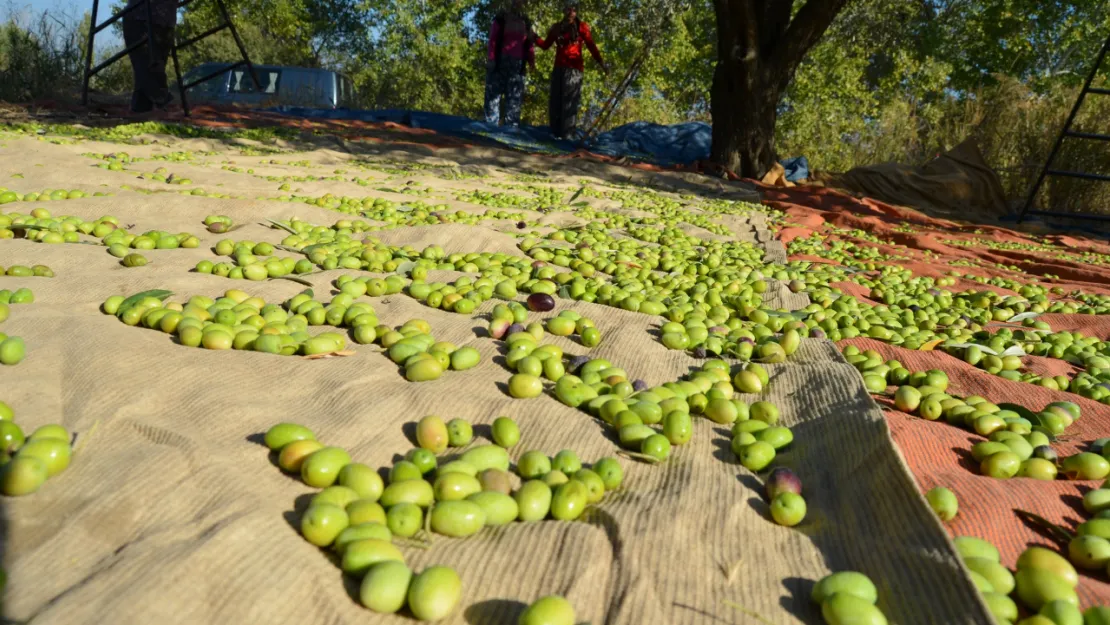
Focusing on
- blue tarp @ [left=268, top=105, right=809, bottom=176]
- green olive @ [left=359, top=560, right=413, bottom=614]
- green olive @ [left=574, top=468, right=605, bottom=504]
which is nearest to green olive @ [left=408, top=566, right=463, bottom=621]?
green olive @ [left=359, top=560, right=413, bottom=614]

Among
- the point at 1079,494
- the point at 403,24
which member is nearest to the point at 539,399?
the point at 1079,494

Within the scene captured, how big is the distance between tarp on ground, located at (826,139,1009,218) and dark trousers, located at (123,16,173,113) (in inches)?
456

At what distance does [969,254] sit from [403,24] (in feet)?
94.4

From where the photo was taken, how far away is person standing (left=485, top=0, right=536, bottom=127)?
13.9 m

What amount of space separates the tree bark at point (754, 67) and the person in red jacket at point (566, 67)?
328 centimetres

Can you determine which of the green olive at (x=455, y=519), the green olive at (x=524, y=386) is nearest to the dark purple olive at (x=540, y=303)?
the green olive at (x=524, y=386)

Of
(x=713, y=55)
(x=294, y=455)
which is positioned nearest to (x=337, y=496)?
(x=294, y=455)

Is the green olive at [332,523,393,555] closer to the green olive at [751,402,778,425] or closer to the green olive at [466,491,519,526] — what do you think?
the green olive at [466,491,519,526]

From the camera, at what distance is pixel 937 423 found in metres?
2.36

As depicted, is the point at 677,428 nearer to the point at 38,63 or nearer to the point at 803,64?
the point at 38,63

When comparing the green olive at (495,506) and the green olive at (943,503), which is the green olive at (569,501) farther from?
the green olive at (943,503)

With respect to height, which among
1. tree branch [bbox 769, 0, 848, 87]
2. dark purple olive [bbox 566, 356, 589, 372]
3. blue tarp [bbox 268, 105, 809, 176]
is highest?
tree branch [bbox 769, 0, 848, 87]

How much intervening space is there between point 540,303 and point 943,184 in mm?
10684

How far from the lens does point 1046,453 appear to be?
2.13 m
